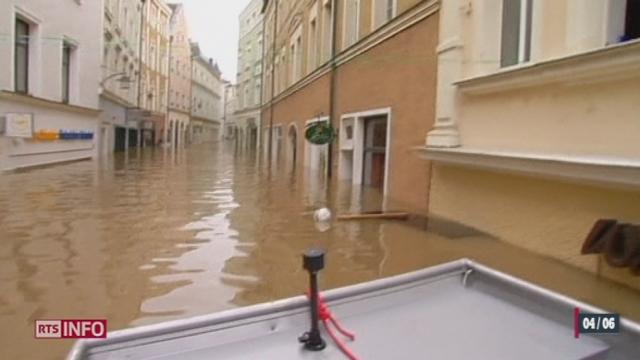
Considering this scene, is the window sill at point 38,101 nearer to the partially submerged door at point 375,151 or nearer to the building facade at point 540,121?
the partially submerged door at point 375,151

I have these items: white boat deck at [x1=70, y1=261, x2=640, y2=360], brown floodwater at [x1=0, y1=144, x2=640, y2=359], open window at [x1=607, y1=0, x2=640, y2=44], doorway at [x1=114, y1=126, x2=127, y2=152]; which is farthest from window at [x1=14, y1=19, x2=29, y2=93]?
doorway at [x1=114, y1=126, x2=127, y2=152]

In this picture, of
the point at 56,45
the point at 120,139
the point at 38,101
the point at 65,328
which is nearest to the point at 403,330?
the point at 65,328

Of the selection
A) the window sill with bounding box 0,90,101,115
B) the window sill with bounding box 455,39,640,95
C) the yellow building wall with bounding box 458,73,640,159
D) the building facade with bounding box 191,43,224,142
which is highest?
the building facade with bounding box 191,43,224,142

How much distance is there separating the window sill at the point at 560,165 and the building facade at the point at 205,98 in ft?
182

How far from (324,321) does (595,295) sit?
7.93 ft

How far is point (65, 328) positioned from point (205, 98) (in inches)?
2590

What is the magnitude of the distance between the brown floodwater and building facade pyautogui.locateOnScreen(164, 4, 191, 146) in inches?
1500

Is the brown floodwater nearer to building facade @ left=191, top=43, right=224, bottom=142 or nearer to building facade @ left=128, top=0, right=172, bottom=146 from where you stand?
building facade @ left=128, top=0, right=172, bottom=146

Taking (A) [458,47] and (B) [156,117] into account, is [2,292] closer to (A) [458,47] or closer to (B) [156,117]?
(A) [458,47]

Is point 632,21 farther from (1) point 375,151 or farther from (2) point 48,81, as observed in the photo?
(2) point 48,81

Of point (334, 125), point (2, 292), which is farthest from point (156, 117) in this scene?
point (2, 292)

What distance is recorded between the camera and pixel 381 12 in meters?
10.1

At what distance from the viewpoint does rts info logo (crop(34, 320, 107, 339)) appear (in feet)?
7.05

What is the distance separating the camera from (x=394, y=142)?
856cm
